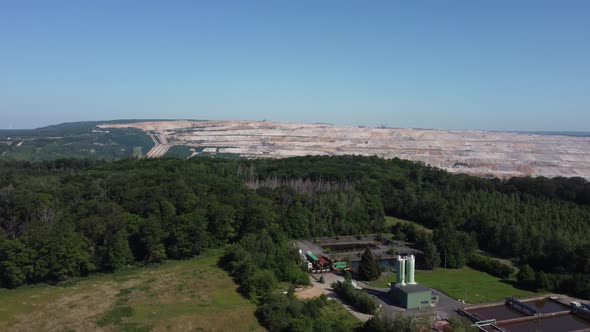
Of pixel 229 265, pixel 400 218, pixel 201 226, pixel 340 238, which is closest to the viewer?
pixel 229 265

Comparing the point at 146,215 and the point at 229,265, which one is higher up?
the point at 146,215

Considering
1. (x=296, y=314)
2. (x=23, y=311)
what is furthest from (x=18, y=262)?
(x=296, y=314)

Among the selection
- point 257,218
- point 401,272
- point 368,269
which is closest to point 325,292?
point 368,269

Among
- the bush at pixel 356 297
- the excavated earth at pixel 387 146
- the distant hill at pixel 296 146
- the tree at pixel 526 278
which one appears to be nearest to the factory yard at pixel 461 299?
the bush at pixel 356 297

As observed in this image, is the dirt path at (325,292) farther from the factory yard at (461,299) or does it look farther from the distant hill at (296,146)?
the distant hill at (296,146)

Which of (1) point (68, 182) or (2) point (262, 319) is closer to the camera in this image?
(2) point (262, 319)

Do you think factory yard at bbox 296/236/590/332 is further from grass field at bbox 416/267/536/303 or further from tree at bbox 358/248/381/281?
tree at bbox 358/248/381/281

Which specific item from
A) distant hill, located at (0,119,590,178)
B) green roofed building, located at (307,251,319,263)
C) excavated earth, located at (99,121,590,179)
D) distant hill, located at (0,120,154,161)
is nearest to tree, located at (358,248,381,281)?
green roofed building, located at (307,251,319,263)

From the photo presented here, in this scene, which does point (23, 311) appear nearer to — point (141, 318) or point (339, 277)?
point (141, 318)
